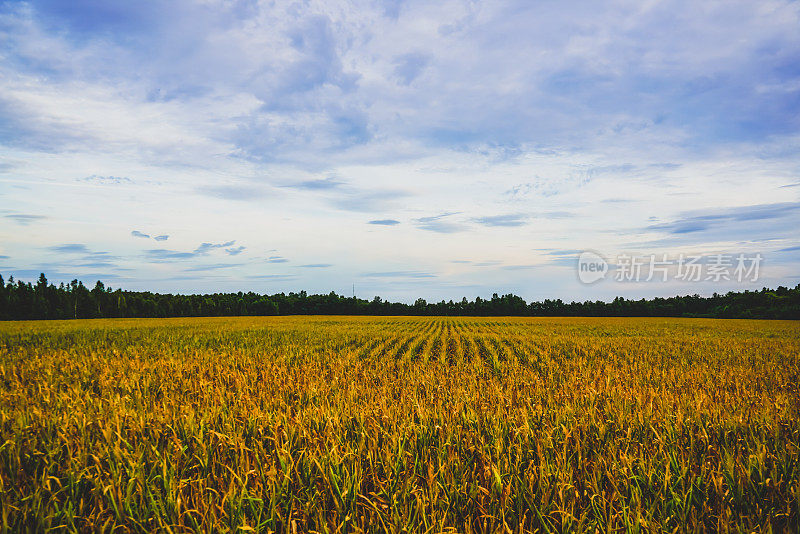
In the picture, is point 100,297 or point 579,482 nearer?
point 579,482

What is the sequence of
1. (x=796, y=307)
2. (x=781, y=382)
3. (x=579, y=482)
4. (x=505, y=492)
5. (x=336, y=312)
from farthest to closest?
(x=336, y=312) → (x=796, y=307) → (x=781, y=382) → (x=579, y=482) → (x=505, y=492)

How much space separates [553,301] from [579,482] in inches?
4951

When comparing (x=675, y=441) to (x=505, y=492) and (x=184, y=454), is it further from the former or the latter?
(x=184, y=454)

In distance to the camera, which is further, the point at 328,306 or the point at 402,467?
the point at 328,306

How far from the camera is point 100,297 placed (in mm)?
97812

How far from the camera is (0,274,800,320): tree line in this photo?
88188mm

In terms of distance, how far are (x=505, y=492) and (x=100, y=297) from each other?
4730 inches

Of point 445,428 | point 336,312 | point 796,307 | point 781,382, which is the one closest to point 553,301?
point 796,307

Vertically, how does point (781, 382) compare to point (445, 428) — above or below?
below

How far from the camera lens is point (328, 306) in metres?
118

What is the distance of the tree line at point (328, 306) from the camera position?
289ft

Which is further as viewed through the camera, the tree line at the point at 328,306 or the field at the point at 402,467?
the tree line at the point at 328,306

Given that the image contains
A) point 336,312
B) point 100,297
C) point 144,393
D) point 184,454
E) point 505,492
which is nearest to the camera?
point 505,492

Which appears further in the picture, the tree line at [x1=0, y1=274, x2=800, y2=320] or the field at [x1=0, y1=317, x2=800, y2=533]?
the tree line at [x1=0, y1=274, x2=800, y2=320]
